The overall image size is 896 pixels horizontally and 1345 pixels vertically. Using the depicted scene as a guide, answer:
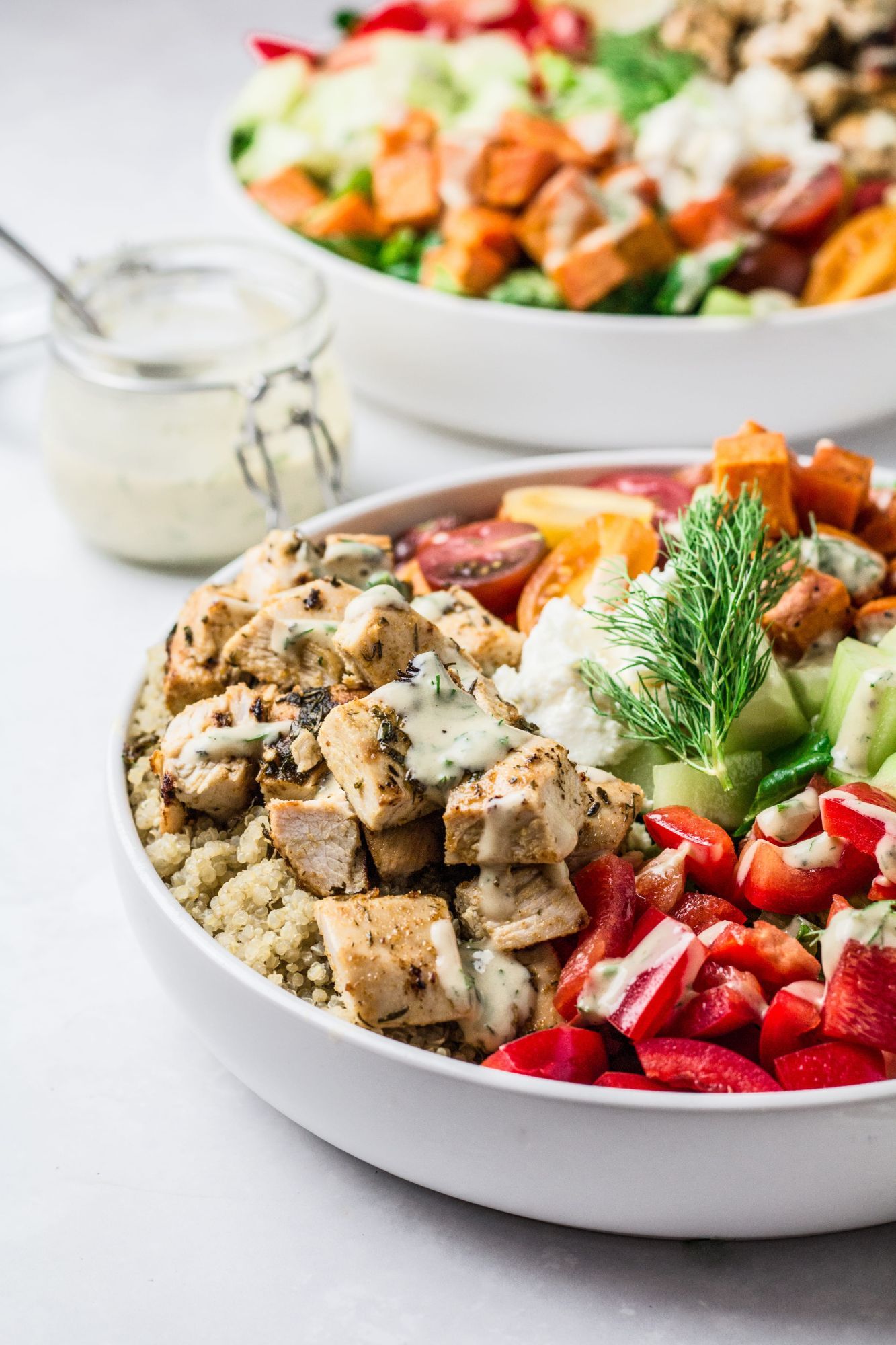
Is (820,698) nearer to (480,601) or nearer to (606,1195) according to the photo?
(480,601)

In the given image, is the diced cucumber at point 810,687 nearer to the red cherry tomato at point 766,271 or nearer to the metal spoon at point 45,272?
the red cherry tomato at point 766,271

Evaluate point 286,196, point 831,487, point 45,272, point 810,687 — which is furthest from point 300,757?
point 286,196

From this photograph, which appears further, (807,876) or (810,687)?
(810,687)

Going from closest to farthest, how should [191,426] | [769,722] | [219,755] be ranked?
[219,755] → [769,722] → [191,426]

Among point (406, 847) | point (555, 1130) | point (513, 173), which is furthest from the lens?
point (513, 173)

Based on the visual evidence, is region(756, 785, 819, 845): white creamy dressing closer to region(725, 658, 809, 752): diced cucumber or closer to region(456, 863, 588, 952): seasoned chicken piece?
region(725, 658, 809, 752): diced cucumber

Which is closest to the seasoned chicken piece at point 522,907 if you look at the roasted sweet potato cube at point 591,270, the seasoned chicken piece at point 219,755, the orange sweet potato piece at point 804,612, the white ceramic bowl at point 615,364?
the seasoned chicken piece at point 219,755

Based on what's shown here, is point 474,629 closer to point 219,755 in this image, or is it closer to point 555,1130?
point 219,755
